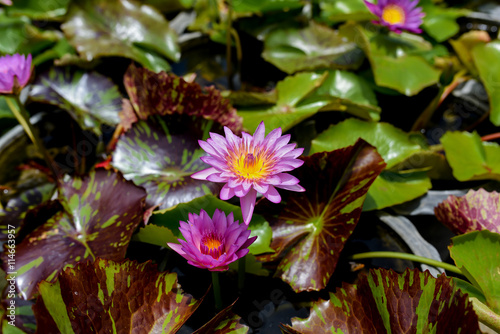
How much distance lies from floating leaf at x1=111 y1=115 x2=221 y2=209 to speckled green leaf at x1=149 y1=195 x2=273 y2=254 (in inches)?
4.5

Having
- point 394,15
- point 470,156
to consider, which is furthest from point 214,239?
point 394,15

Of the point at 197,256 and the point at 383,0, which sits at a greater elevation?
the point at 383,0

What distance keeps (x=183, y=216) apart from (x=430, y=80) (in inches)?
43.7

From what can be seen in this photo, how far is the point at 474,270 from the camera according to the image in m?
0.88

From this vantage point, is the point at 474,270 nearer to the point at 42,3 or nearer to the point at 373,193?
the point at 373,193

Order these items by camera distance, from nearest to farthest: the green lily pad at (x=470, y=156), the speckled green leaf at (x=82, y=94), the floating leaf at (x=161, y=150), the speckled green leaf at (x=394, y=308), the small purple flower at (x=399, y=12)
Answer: the speckled green leaf at (x=394, y=308)
the floating leaf at (x=161, y=150)
the green lily pad at (x=470, y=156)
the speckled green leaf at (x=82, y=94)
the small purple flower at (x=399, y=12)

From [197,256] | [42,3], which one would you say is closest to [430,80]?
[197,256]

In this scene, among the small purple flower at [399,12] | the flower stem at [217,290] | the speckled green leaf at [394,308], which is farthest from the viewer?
the small purple flower at [399,12]

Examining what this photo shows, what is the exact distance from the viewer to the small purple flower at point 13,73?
3.25 ft

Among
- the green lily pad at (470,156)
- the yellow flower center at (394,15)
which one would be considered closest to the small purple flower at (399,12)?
the yellow flower center at (394,15)

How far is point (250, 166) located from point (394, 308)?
41 cm

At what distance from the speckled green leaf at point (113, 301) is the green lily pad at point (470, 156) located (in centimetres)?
97

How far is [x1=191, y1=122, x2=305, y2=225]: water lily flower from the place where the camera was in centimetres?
74

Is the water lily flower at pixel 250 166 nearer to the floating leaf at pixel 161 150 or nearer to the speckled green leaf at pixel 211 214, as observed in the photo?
the speckled green leaf at pixel 211 214
